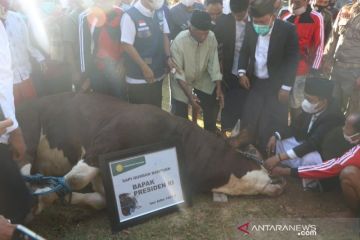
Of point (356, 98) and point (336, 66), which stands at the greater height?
point (336, 66)

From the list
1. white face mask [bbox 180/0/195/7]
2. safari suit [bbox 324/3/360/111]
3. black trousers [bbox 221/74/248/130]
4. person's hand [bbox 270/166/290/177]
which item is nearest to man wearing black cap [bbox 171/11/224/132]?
black trousers [bbox 221/74/248/130]

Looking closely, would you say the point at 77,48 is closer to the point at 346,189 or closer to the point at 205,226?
the point at 205,226

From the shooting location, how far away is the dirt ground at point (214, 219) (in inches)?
137

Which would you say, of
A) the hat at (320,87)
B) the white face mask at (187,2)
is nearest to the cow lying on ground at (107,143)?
the hat at (320,87)

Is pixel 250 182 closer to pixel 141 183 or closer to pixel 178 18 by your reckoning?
pixel 141 183

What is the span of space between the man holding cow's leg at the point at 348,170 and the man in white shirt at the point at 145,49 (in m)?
1.86

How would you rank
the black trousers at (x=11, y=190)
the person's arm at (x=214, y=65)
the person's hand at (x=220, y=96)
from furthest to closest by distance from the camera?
the person's hand at (x=220, y=96)
the person's arm at (x=214, y=65)
the black trousers at (x=11, y=190)

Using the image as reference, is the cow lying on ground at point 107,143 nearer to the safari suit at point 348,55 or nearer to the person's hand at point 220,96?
the person's hand at point 220,96

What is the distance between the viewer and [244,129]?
16.0 feet

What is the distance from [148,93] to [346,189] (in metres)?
2.46

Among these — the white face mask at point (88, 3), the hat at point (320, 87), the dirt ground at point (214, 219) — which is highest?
the white face mask at point (88, 3)

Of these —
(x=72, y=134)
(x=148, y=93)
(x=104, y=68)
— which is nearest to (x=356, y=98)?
(x=148, y=93)

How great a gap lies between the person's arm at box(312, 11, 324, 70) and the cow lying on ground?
193cm

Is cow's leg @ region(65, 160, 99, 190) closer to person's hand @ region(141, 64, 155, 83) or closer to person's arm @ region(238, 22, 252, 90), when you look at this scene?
person's hand @ region(141, 64, 155, 83)
